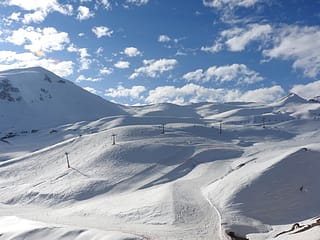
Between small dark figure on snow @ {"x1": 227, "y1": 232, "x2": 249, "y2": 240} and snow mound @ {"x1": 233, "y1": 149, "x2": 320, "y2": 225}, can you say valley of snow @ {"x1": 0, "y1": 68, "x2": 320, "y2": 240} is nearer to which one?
snow mound @ {"x1": 233, "y1": 149, "x2": 320, "y2": 225}

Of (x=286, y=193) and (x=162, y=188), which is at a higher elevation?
(x=286, y=193)

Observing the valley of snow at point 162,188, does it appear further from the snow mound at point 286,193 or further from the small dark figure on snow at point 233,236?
the small dark figure on snow at point 233,236

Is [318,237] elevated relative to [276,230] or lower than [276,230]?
elevated

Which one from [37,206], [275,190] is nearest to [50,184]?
[37,206]

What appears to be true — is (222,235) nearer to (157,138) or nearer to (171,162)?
(171,162)

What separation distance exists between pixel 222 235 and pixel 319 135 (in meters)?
64.6

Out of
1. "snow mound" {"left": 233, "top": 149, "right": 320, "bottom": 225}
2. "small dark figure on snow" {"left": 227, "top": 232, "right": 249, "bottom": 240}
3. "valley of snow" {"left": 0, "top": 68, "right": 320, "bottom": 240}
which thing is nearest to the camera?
"small dark figure on snow" {"left": 227, "top": 232, "right": 249, "bottom": 240}

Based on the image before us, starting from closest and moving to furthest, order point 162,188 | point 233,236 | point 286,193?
point 233,236 < point 286,193 < point 162,188

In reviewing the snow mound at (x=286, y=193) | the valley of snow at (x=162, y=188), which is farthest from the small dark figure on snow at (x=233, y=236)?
the snow mound at (x=286, y=193)

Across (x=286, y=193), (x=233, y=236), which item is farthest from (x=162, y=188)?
(x=233, y=236)

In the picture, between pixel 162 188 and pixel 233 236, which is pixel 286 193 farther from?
pixel 162 188

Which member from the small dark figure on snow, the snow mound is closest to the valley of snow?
the snow mound

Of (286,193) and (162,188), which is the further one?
(162,188)

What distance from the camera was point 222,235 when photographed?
26281 millimetres
